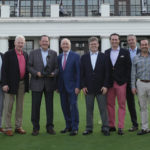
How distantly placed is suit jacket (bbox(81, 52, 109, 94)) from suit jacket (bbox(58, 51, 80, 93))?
18 cm

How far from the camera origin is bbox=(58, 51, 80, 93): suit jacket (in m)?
5.75

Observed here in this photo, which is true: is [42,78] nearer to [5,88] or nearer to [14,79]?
[14,79]

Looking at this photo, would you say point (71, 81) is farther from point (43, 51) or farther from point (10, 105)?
A: point (10, 105)

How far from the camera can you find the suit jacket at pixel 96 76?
5633 mm

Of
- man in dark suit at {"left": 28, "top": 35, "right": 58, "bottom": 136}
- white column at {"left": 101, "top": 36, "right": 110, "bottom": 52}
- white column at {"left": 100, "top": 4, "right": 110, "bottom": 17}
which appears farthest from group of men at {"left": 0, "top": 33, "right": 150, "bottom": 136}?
white column at {"left": 100, "top": 4, "right": 110, "bottom": 17}

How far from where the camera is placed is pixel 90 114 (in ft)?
18.7

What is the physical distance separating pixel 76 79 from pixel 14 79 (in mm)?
1496

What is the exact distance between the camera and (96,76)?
5.63 m

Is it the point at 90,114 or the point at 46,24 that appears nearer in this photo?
the point at 90,114

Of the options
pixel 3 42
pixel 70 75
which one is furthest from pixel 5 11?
pixel 70 75

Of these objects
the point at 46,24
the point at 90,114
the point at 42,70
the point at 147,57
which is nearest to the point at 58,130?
the point at 90,114

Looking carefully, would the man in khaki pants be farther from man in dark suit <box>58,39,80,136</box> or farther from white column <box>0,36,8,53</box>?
white column <box>0,36,8,53</box>

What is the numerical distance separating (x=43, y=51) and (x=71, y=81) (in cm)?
104

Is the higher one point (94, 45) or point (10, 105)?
point (94, 45)
